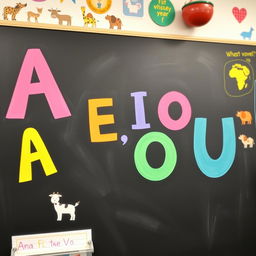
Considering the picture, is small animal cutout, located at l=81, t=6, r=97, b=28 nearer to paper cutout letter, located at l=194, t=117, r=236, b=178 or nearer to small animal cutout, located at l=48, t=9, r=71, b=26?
small animal cutout, located at l=48, t=9, r=71, b=26

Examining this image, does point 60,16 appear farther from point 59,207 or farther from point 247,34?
point 247,34

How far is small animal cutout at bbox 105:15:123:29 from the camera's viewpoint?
62.4 inches

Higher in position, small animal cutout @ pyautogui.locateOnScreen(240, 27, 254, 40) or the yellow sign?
the yellow sign

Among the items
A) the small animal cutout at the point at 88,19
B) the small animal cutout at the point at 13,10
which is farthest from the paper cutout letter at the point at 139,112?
the small animal cutout at the point at 13,10

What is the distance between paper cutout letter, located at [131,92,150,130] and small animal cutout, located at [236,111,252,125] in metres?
0.61

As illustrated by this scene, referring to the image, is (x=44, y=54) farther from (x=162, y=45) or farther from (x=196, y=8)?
(x=196, y=8)

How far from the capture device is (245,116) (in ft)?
5.87

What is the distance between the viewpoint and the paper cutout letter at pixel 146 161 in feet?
5.21

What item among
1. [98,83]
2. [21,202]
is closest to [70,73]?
[98,83]

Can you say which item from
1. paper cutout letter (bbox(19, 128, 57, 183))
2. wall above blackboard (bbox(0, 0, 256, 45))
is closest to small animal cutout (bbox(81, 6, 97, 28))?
wall above blackboard (bbox(0, 0, 256, 45))

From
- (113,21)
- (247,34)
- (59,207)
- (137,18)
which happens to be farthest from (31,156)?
(247,34)

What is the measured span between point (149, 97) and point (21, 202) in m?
0.88

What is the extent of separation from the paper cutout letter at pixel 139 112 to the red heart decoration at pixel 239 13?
83cm

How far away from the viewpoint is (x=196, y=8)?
159cm
